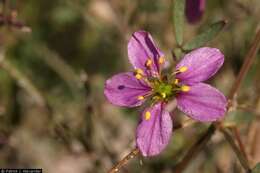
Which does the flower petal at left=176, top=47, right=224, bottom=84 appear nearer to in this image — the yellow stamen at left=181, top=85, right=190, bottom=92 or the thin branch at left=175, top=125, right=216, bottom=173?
the yellow stamen at left=181, top=85, right=190, bottom=92

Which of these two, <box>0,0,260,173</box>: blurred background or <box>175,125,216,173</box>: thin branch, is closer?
<box>175,125,216,173</box>: thin branch

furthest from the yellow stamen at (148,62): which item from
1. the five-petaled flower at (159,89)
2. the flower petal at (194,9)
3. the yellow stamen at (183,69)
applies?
the flower petal at (194,9)

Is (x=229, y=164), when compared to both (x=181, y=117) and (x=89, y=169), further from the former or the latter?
(x=89, y=169)

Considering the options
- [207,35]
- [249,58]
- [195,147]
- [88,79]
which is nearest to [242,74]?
[249,58]

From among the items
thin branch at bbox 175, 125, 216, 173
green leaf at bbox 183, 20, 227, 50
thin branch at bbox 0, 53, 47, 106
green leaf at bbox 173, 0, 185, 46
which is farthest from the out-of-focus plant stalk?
thin branch at bbox 0, 53, 47, 106

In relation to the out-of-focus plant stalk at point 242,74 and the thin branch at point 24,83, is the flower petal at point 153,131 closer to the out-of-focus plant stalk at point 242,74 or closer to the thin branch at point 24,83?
the out-of-focus plant stalk at point 242,74

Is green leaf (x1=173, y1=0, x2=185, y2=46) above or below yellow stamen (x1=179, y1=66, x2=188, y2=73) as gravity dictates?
above

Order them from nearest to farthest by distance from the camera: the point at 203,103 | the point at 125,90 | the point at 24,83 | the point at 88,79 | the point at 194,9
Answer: the point at 203,103 → the point at 125,90 → the point at 194,9 → the point at 24,83 → the point at 88,79

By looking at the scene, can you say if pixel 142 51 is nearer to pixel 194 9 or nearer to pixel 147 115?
pixel 147 115
